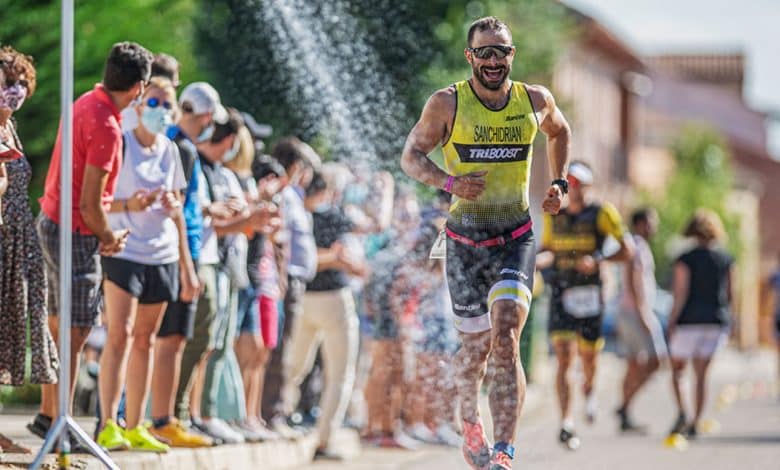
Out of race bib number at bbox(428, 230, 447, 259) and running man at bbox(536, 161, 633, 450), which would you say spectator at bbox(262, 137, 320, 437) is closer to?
running man at bbox(536, 161, 633, 450)

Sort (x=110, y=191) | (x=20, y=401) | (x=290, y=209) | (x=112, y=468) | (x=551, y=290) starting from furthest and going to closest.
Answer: (x=20, y=401) → (x=551, y=290) → (x=290, y=209) → (x=110, y=191) → (x=112, y=468)

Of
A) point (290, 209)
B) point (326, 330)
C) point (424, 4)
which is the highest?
point (424, 4)

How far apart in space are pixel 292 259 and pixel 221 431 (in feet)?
5.80

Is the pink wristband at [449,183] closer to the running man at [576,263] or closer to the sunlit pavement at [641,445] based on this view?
the sunlit pavement at [641,445]

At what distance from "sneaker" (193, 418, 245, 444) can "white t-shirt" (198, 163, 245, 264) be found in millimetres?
974

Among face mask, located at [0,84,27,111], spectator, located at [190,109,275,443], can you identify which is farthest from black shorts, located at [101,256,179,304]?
face mask, located at [0,84,27,111]

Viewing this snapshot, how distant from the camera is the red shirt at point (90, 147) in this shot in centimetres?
924

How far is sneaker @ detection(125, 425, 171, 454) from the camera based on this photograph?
32.0ft

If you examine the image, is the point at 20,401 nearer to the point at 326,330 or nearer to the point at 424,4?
the point at 326,330

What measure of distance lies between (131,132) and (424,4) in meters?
17.2

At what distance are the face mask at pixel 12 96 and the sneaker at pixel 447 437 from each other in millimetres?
6328

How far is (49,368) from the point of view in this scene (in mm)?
8922

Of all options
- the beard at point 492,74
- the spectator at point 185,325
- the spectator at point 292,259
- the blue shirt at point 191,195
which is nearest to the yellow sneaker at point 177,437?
the spectator at point 185,325

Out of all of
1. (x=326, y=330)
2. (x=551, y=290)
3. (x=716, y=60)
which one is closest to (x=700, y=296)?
(x=551, y=290)
